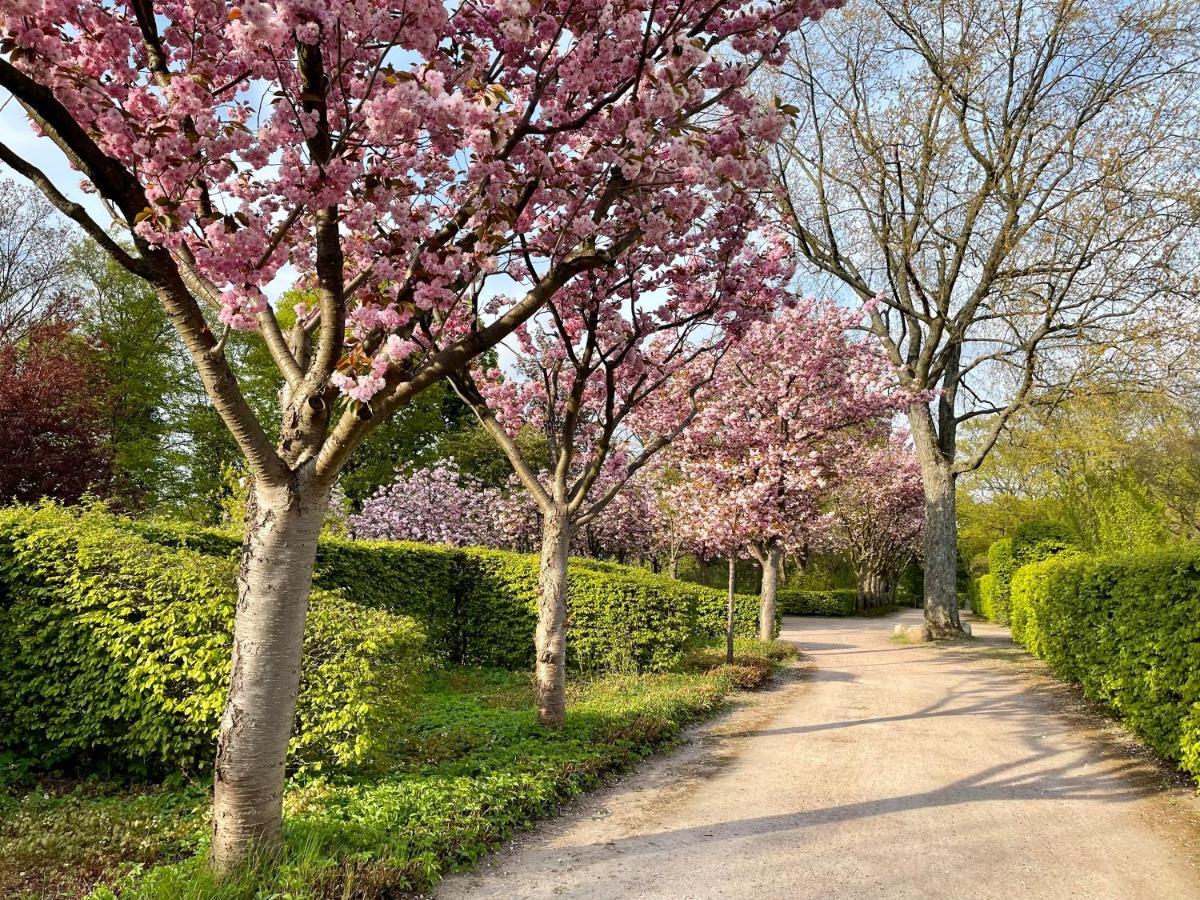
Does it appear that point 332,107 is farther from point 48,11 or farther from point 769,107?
point 769,107

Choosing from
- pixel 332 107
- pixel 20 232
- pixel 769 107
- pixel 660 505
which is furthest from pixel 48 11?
pixel 20 232

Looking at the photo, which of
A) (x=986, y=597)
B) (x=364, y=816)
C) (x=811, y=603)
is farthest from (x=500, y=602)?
(x=986, y=597)

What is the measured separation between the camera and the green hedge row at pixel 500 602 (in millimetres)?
10539

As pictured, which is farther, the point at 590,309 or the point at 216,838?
the point at 590,309

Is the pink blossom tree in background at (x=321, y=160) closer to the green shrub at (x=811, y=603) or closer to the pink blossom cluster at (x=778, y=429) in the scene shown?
the pink blossom cluster at (x=778, y=429)

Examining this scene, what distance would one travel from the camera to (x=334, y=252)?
3.49m

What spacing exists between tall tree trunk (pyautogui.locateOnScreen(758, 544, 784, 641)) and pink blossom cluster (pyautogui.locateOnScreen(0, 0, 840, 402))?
9972mm

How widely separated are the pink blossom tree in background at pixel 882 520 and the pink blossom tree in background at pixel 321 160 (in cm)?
2017

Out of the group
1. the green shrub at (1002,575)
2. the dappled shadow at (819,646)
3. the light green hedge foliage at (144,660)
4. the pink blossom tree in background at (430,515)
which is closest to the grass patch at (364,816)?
the light green hedge foliage at (144,660)

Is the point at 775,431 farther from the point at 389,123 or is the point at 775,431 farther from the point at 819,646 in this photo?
the point at 389,123

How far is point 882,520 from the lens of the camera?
2870 cm

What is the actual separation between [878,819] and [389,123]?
5.25 m

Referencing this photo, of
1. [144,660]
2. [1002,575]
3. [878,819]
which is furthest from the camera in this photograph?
[1002,575]

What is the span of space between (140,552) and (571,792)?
393 cm
